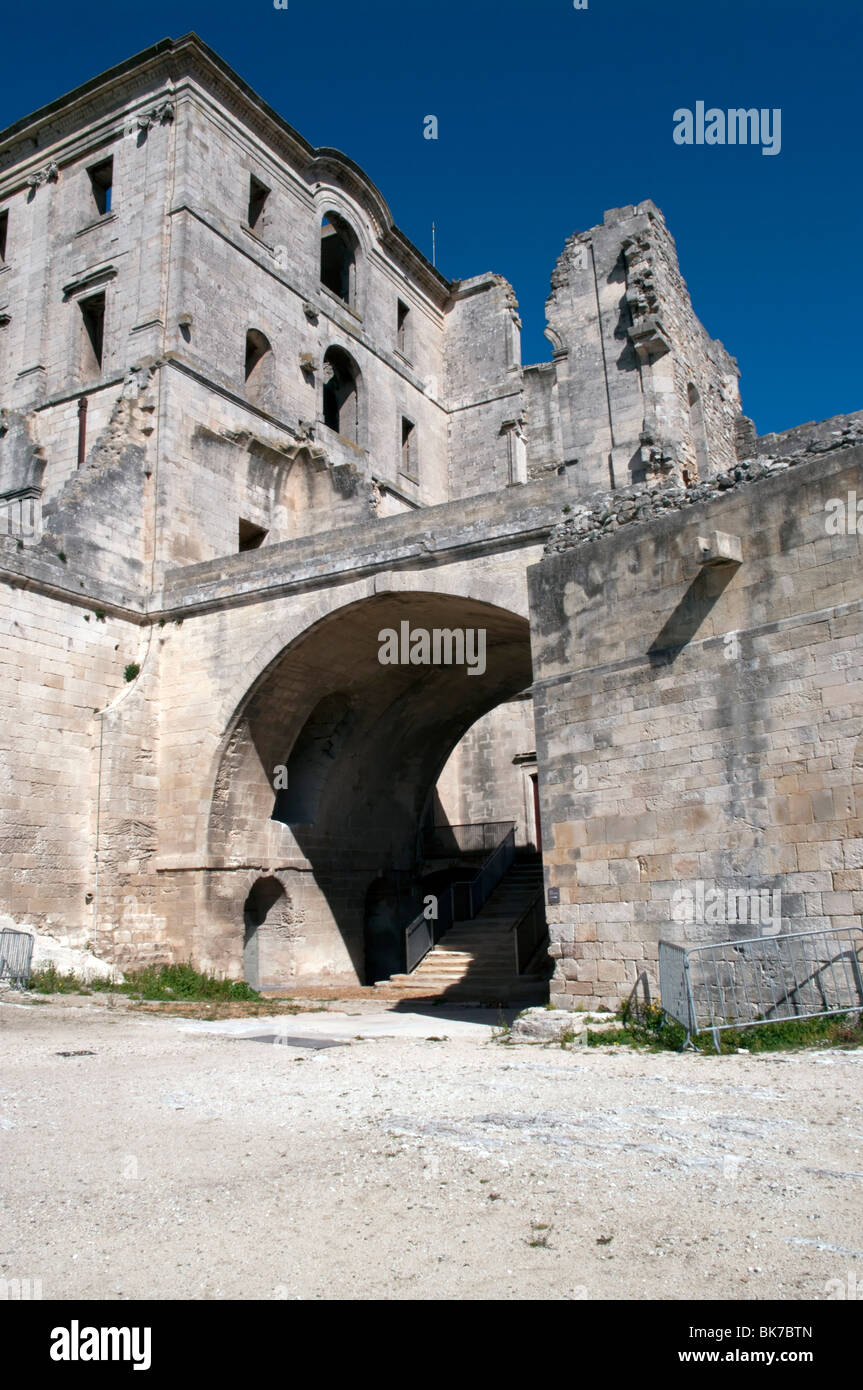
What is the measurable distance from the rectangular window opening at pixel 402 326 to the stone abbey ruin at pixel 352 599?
0.58 m

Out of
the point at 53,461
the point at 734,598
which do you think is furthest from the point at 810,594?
the point at 53,461

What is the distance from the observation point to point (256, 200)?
21.5 m

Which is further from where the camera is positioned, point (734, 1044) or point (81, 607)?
point (81, 607)

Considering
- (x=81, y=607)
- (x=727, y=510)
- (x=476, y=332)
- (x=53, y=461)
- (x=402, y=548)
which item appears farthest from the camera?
(x=476, y=332)

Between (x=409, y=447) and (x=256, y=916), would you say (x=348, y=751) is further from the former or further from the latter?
(x=409, y=447)

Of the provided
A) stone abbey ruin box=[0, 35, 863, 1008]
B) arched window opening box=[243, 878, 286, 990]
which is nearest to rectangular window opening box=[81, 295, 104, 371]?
stone abbey ruin box=[0, 35, 863, 1008]

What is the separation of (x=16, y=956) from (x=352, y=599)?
6.13 m

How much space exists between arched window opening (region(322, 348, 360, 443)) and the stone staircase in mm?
10763

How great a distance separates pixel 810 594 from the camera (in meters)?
8.44

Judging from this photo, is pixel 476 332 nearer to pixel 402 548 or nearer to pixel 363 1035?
pixel 402 548

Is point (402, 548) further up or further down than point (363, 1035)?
further up

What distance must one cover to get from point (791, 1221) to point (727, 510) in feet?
21.6

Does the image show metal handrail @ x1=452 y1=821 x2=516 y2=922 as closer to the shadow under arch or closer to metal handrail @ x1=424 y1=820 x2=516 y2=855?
metal handrail @ x1=424 y1=820 x2=516 y2=855

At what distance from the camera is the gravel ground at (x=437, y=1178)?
132 inches
